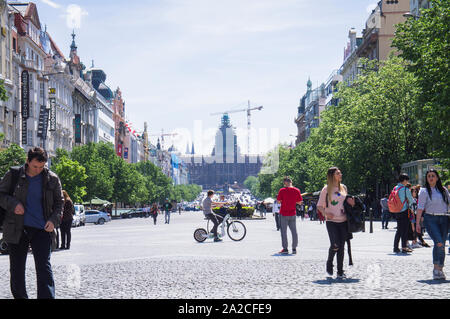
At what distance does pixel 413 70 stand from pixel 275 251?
52.0 ft

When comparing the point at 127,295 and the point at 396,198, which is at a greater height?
the point at 396,198

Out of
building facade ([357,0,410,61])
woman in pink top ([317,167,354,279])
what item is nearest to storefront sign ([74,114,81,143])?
building facade ([357,0,410,61])

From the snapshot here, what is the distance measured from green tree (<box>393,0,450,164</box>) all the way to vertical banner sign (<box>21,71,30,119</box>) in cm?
3730

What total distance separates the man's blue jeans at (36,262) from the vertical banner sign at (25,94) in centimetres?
5530

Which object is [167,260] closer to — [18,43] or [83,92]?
[18,43]

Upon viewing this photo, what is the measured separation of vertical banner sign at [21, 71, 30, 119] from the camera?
61.8 metres

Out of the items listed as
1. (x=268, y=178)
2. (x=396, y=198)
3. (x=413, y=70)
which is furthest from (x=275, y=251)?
(x=268, y=178)

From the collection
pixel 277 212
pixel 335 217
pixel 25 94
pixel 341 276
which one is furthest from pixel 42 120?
pixel 341 276

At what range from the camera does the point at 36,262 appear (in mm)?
8422

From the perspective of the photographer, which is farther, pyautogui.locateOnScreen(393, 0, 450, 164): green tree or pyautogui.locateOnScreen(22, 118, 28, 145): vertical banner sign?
pyautogui.locateOnScreen(22, 118, 28, 145): vertical banner sign

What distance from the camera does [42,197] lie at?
8531 millimetres

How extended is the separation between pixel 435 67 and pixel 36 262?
23.6m

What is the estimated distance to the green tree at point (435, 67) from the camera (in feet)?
91.8

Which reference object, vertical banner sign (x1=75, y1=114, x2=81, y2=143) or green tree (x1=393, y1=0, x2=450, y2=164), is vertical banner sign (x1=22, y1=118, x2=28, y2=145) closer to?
vertical banner sign (x1=75, y1=114, x2=81, y2=143)
